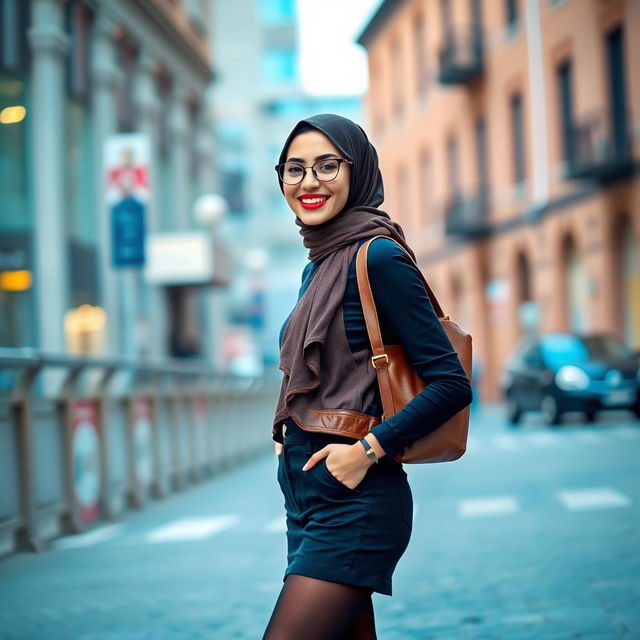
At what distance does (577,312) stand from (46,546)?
25.7m

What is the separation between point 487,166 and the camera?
4056 cm

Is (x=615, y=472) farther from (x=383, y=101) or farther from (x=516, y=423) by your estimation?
(x=383, y=101)

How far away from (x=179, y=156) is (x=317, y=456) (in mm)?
28216

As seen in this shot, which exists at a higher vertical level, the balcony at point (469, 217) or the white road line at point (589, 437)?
the balcony at point (469, 217)

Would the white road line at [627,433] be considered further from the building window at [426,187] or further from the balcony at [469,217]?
the building window at [426,187]

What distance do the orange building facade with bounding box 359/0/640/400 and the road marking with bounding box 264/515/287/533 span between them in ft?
64.5

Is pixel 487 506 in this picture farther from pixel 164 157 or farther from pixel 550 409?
pixel 164 157

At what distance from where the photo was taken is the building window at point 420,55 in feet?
153

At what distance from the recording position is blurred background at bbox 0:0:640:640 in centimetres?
719

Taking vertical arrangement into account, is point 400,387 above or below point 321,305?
below

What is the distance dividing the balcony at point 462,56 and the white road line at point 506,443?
67.9ft

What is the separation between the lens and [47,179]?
66.2 ft

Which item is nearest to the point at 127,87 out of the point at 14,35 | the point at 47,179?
the point at 14,35

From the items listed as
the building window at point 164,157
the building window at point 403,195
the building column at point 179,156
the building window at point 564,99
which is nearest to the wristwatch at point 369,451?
the building window at point 164,157
